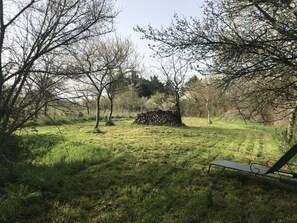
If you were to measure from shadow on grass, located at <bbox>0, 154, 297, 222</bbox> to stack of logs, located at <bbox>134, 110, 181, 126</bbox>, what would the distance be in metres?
13.7

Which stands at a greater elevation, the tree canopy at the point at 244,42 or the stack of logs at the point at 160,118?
the tree canopy at the point at 244,42

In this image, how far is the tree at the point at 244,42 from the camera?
498 centimetres

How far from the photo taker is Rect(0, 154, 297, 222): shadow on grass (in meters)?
4.13

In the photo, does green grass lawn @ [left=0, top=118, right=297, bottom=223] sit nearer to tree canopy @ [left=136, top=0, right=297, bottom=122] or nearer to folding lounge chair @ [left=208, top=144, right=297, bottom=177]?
folding lounge chair @ [left=208, top=144, right=297, bottom=177]

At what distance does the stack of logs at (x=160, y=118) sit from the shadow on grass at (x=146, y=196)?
13.7 m

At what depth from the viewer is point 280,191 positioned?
17.8ft

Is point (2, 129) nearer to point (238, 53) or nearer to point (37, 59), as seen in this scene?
point (37, 59)

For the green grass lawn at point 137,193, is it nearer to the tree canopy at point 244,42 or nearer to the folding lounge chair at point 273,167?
the folding lounge chair at point 273,167

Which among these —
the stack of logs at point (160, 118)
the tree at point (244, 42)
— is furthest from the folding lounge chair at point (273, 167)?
the stack of logs at point (160, 118)

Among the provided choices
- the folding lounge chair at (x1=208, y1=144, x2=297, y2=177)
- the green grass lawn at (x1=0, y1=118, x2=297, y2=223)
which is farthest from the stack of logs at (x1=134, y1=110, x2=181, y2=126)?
the folding lounge chair at (x1=208, y1=144, x2=297, y2=177)

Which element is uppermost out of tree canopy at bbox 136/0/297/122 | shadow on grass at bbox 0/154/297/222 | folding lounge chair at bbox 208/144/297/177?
tree canopy at bbox 136/0/297/122

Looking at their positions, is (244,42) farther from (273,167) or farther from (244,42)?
(273,167)

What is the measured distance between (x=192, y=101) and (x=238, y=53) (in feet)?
110

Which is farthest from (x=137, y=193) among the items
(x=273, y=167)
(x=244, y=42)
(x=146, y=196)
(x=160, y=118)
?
(x=160, y=118)
